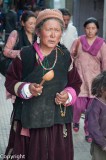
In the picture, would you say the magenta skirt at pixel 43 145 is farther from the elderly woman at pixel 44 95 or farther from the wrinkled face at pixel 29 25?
the wrinkled face at pixel 29 25

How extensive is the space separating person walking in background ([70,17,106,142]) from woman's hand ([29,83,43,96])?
2.32 meters

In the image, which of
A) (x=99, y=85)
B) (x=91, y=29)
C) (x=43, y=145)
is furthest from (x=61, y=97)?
(x=91, y=29)

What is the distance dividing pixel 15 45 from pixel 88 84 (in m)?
1.11

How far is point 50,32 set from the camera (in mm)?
3150

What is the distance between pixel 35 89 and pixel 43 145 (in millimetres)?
488

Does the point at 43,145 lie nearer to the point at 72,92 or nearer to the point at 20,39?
the point at 72,92

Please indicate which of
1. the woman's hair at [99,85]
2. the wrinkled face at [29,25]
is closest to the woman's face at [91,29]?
the wrinkled face at [29,25]

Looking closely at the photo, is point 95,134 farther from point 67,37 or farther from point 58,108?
point 67,37

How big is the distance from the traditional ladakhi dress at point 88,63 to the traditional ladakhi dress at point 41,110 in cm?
199

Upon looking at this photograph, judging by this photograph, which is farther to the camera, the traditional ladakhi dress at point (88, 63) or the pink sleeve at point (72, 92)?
the traditional ladakhi dress at point (88, 63)

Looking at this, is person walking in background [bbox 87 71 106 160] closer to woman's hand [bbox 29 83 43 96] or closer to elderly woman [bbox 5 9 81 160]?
elderly woman [bbox 5 9 81 160]

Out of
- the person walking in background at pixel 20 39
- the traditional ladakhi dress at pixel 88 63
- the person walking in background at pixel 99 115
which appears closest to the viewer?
the person walking in background at pixel 99 115

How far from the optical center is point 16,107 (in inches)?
131

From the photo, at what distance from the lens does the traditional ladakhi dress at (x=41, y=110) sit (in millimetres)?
3189
